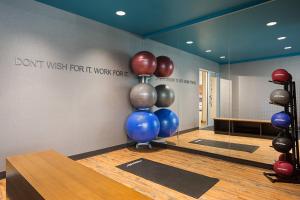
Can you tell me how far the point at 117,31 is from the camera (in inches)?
172

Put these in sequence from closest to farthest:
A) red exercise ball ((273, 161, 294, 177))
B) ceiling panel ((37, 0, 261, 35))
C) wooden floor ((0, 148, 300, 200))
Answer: wooden floor ((0, 148, 300, 200)), red exercise ball ((273, 161, 294, 177)), ceiling panel ((37, 0, 261, 35))

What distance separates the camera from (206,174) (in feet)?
9.93

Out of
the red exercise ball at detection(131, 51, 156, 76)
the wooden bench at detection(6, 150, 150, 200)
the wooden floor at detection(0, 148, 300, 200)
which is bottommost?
the wooden floor at detection(0, 148, 300, 200)

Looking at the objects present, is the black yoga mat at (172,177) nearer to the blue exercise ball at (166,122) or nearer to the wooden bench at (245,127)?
the blue exercise ball at (166,122)

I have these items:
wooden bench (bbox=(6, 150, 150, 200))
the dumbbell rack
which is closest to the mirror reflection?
the dumbbell rack

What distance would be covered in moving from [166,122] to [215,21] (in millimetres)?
2384

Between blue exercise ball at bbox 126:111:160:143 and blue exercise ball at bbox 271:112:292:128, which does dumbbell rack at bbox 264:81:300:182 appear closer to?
blue exercise ball at bbox 271:112:292:128

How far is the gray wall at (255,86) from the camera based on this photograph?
336cm

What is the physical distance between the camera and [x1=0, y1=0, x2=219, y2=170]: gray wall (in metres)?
2.88

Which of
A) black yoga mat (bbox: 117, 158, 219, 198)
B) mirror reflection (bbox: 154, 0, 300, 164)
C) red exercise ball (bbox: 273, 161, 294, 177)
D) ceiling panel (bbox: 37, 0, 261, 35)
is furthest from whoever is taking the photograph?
mirror reflection (bbox: 154, 0, 300, 164)

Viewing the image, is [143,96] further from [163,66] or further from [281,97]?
[281,97]

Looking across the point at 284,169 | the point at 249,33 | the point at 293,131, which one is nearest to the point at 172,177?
the point at 284,169

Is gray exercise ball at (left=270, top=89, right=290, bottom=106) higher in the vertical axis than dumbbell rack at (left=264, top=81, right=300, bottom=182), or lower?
higher

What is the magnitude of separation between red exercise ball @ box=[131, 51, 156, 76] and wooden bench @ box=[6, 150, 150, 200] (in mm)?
2524
